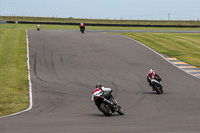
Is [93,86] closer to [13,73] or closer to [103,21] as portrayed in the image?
[13,73]

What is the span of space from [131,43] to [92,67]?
45.3 ft

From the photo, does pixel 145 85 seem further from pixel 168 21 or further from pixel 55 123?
pixel 168 21

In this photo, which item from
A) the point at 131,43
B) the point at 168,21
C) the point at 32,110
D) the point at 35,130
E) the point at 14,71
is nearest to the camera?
the point at 35,130

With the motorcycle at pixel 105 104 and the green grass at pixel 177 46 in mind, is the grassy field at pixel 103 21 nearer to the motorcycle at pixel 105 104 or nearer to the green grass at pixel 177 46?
the green grass at pixel 177 46

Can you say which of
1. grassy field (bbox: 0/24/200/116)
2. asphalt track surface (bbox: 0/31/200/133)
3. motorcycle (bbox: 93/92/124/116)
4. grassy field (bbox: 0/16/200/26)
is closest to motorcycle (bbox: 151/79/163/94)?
asphalt track surface (bbox: 0/31/200/133)

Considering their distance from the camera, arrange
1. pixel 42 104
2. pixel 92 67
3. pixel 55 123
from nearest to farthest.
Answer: pixel 55 123
pixel 42 104
pixel 92 67

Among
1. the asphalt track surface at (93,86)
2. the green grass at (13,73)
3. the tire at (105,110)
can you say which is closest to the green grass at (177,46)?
the asphalt track surface at (93,86)

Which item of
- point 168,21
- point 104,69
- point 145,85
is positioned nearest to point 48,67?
point 104,69

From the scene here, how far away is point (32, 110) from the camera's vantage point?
1650cm

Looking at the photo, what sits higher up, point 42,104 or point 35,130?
point 35,130

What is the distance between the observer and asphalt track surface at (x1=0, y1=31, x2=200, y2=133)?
11.6m

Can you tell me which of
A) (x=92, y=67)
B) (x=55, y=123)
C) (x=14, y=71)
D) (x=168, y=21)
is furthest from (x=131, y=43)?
(x=168, y=21)

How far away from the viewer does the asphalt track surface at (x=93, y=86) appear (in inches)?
455

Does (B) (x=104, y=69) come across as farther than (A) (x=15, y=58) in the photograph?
No
